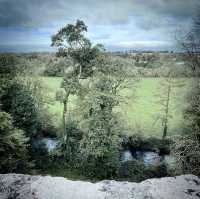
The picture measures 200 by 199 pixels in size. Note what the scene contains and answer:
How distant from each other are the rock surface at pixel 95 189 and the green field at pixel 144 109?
99.5 feet

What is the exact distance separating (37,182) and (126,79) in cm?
3232

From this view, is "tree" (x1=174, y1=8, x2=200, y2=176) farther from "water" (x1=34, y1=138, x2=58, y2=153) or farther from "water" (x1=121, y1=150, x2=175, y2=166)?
"water" (x1=34, y1=138, x2=58, y2=153)

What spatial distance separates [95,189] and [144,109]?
2217 inches

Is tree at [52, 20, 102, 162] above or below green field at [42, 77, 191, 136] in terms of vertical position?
above

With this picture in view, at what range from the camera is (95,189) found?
11.4ft

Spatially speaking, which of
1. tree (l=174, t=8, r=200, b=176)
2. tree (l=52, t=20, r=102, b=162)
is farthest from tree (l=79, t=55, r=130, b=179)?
tree (l=174, t=8, r=200, b=176)

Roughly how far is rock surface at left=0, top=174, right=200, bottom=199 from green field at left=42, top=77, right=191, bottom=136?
30.3m

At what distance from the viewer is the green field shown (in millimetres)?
38259

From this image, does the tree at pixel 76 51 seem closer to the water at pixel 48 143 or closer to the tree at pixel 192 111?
the water at pixel 48 143

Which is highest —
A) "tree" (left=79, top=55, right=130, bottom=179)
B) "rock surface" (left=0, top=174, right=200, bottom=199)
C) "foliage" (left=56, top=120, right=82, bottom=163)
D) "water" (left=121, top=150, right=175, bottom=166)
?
"rock surface" (left=0, top=174, right=200, bottom=199)

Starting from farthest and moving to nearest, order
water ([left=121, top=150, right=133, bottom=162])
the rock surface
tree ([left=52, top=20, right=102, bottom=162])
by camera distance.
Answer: water ([left=121, top=150, right=133, bottom=162]) → tree ([left=52, top=20, right=102, bottom=162]) → the rock surface

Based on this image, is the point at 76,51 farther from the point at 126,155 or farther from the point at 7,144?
the point at 126,155

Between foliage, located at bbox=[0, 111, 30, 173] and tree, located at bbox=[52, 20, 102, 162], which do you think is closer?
foliage, located at bbox=[0, 111, 30, 173]

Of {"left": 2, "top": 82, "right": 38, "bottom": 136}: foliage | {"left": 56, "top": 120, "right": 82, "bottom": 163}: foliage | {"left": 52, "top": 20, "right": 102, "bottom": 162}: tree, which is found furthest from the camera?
{"left": 56, "top": 120, "right": 82, "bottom": 163}: foliage
